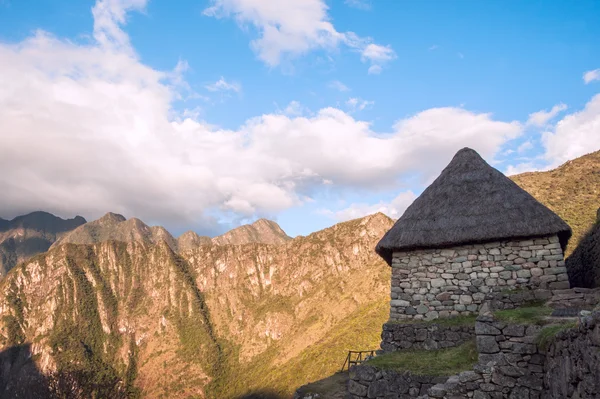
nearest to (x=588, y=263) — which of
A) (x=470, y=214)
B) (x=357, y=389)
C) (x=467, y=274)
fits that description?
(x=470, y=214)

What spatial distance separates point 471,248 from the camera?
1096 centimetres

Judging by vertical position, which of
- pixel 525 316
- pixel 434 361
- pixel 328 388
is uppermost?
pixel 525 316

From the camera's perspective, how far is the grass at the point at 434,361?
780cm

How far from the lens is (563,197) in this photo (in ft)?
90.2

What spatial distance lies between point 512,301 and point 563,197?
860 inches

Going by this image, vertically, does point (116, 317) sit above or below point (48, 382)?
below

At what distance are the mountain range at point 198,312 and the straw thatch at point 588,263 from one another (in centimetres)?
3979

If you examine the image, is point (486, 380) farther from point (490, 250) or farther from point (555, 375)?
point (490, 250)

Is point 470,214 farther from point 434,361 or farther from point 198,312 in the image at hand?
point 198,312

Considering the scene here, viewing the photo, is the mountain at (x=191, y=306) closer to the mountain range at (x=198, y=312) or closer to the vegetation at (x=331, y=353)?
the mountain range at (x=198, y=312)

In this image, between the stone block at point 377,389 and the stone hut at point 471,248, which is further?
the stone hut at point 471,248

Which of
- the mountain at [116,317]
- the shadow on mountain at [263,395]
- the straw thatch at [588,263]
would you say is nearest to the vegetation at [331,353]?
the shadow on mountain at [263,395]

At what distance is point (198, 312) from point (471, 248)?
127 meters

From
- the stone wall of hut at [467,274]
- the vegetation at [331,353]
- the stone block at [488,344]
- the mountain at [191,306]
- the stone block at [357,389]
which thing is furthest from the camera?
the mountain at [191,306]
